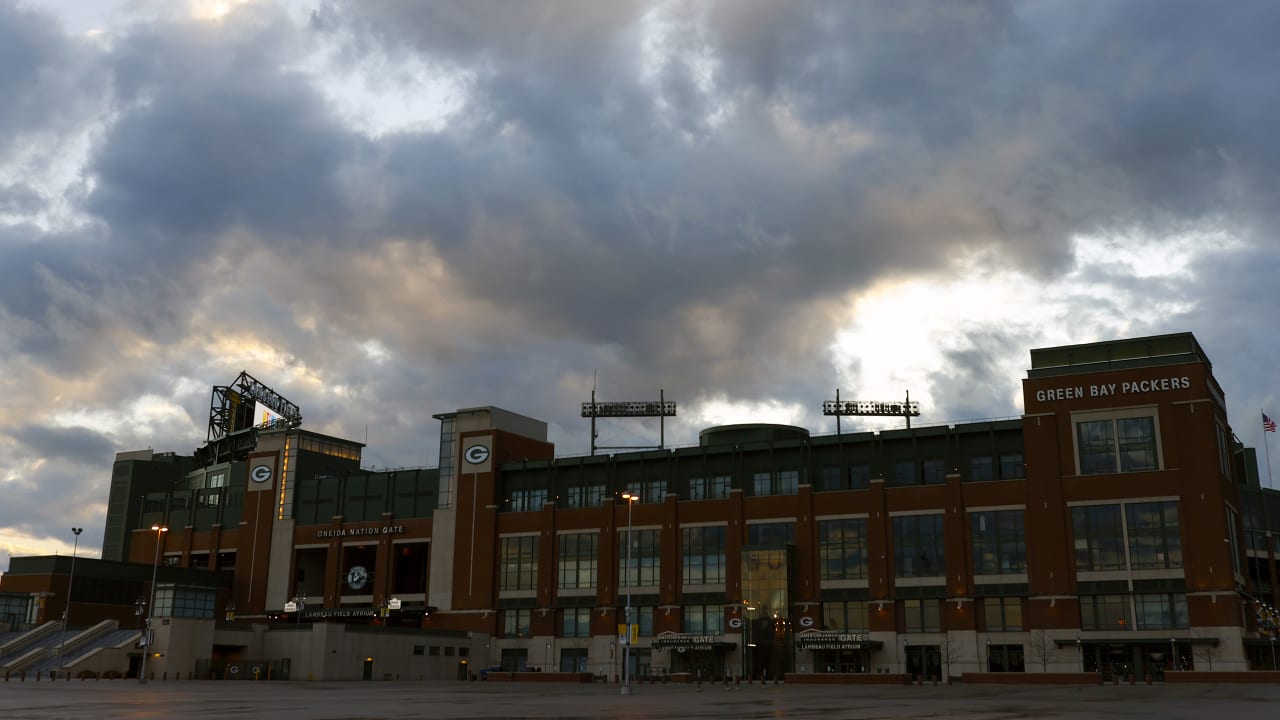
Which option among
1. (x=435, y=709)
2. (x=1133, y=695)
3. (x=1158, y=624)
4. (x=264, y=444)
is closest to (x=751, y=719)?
(x=435, y=709)

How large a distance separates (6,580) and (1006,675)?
10548 centimetres

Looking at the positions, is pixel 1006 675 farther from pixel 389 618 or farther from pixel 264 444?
pixel 264 444

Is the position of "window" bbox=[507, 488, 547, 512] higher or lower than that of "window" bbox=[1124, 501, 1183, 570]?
higher

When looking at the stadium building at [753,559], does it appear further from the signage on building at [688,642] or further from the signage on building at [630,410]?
the signage on building at [630,410]

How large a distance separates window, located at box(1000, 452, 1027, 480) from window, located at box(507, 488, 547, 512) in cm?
4784

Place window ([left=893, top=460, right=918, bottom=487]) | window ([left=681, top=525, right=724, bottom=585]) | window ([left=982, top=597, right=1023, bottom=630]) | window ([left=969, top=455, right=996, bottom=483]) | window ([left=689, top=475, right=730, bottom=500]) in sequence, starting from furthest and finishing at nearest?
1. window ([left=689, top=475, right=730, bottom=500])
2. window ([left=681, top=525, right=724, bottom=585])
3. window ([left=893, top=460, right=918, bottom=487])
4. window ([left=969, top=455, right=996, bottom=483])
5. window ([left=982, top=597, right=1023, bottom=630])

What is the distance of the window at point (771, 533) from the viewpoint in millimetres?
106188

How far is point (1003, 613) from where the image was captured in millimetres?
95562

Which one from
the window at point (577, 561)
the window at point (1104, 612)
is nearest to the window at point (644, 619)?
the window at point (577, 561)

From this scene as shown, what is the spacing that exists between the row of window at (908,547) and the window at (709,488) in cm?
370

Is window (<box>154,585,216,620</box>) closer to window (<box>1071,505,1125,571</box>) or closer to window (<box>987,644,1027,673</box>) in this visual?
window (<box>987,644,1027,673</box>)

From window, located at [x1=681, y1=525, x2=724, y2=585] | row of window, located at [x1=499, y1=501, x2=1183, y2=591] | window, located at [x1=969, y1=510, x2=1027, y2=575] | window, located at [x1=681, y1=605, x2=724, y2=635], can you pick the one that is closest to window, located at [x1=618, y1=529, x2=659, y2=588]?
row of window, located at [x1=499, y1=501, x2=1183, y2=591]

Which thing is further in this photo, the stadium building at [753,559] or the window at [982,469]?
the window at [982,469]

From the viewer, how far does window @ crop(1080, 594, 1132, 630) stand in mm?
90625
